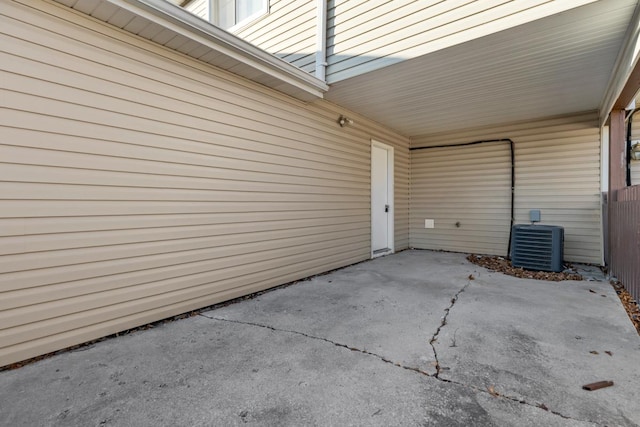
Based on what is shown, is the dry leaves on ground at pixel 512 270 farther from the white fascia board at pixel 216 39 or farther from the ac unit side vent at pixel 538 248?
the white fascia board at pixel 216 39

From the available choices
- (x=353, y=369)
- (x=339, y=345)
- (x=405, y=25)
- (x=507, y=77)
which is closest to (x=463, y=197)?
(x=507, y=77)

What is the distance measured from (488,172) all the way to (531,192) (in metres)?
0.80

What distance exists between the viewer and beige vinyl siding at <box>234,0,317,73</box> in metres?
4.02

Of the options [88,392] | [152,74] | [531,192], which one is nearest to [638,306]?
[531,192]

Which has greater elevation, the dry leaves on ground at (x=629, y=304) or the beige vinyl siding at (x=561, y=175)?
the beige vinyl siding at (x=561, y=175)

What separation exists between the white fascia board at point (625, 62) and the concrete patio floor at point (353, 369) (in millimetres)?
2258

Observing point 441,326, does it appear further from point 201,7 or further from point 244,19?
point 201,7

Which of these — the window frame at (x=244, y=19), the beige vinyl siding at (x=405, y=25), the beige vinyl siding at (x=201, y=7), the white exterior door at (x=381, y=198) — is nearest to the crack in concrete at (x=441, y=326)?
the white exterior door at (x=381, y=198)

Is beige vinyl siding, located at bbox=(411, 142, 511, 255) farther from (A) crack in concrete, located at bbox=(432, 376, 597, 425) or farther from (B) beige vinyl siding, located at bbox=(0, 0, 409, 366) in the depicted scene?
(A) crack in concrete, located at bbox=(432, 376, 597, 425)

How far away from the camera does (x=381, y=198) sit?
19.7ft

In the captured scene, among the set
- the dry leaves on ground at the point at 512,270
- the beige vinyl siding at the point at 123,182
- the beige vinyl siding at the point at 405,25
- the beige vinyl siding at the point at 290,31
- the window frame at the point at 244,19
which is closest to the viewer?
the beige vinyl siding at the point at 123,182

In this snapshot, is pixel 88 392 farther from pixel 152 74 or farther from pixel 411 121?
pixel 411 121

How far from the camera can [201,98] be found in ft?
9.93

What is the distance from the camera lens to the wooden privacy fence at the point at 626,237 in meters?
3.04
